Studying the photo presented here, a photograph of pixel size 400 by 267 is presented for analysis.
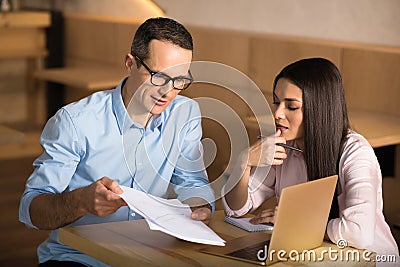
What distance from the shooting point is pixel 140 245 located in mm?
1776

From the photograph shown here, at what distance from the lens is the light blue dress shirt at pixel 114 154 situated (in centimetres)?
204

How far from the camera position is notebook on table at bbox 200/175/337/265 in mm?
1623

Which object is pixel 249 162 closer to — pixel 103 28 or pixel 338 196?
pixel 338 196

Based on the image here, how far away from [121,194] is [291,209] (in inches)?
15.4

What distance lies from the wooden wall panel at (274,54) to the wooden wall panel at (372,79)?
85mm

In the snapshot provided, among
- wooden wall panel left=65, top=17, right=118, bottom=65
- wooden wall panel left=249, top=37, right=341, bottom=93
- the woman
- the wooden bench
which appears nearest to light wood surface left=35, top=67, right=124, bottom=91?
the wooden bench

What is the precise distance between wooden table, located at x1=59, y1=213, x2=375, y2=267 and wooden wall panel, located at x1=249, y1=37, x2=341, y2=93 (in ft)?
5.41

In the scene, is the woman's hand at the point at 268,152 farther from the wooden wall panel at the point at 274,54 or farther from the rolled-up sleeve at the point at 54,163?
the wooden wall panel at the point at 274,54

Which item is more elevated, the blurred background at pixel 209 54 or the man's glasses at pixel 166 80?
the man's glasses at pixel 166 80

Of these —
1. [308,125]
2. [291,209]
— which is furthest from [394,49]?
[291,209]

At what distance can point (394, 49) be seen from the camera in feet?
10.5

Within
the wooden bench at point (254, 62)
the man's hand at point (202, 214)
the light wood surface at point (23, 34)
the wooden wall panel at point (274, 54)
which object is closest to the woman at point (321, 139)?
the man's hand at point (202, 214)

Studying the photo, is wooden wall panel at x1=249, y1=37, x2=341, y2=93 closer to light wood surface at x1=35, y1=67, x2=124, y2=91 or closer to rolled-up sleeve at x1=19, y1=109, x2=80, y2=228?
light wood surface at x1=35, y1=67, x2=124, y2=91

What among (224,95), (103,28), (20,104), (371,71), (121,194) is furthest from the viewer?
(20,104)
